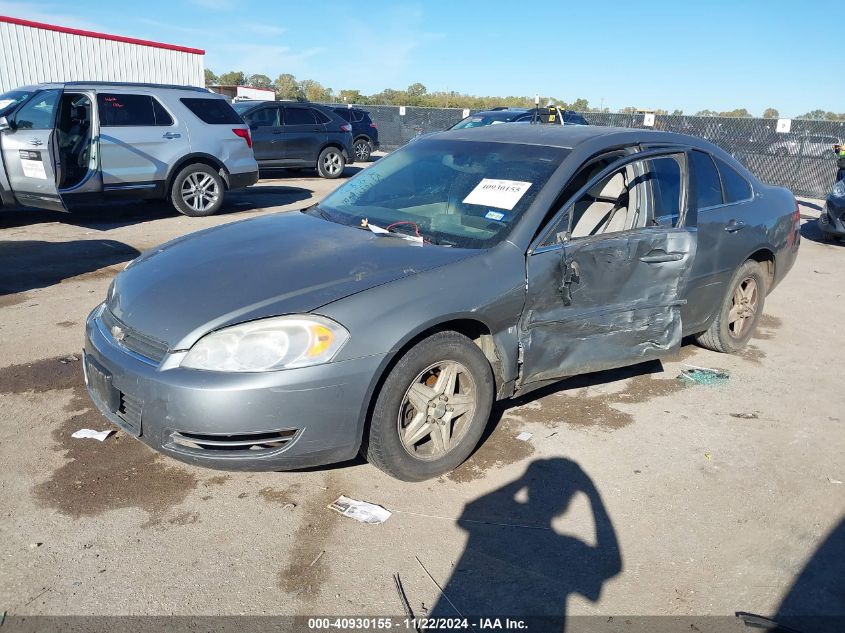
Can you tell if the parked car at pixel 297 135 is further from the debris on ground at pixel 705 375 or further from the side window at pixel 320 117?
the debris on ground at pixel 705 375

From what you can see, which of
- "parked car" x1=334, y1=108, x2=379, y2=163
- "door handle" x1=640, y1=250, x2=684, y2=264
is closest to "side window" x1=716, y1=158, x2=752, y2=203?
"door handle" x1=640, y1=250, x2=684, y2=264

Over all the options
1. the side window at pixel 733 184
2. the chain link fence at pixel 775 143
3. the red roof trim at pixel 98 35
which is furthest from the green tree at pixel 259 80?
the side window at pixel 733 184

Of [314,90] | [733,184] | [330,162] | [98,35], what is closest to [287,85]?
[314,90]

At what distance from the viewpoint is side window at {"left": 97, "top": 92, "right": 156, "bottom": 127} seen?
30.2 feet

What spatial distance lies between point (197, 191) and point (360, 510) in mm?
8202

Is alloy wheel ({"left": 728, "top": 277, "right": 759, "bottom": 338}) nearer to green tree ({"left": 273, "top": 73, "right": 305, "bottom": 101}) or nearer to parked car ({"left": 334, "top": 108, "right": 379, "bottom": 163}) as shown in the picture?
parked car ({"left": 334, "top": 108, "right": 379, "bottom": 163})

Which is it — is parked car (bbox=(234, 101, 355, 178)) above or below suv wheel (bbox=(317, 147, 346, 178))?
above

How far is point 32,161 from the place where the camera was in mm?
8344

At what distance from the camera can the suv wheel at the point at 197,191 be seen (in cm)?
1009

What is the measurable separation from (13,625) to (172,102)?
880 cm

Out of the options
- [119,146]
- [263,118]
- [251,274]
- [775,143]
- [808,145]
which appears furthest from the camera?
[775,143]

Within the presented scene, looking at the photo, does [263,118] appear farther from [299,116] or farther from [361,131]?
[361,131]

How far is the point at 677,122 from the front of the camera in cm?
2112

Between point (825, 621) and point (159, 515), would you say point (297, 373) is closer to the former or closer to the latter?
point (159, 515)
